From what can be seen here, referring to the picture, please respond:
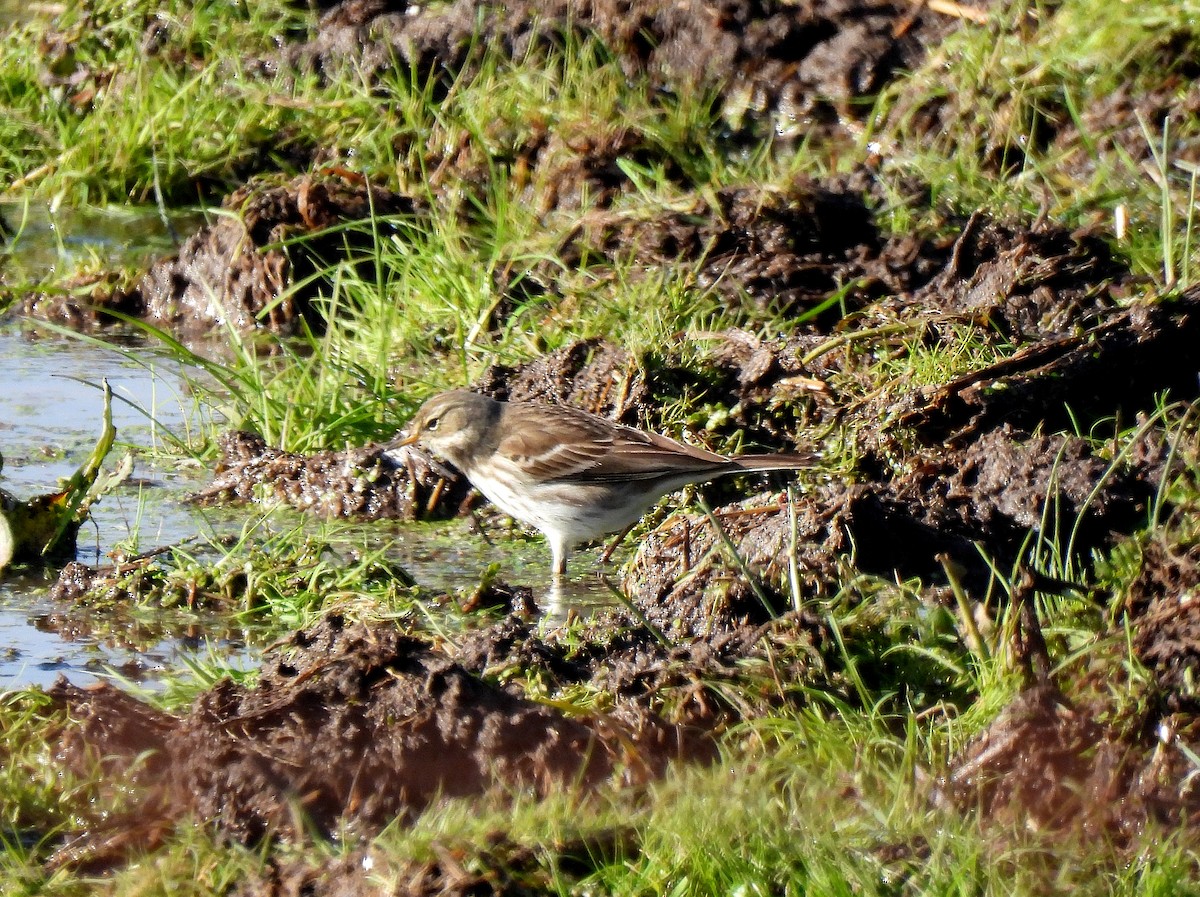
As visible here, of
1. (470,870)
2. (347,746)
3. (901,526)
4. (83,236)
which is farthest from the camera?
(83,236)

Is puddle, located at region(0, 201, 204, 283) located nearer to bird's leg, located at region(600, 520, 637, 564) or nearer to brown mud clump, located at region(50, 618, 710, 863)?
bird's leg, located at region(600, 520, 637, 564)

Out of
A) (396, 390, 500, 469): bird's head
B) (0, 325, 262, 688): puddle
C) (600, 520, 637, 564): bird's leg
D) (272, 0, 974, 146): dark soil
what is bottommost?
(600, 520, 637, 564): bird's leg

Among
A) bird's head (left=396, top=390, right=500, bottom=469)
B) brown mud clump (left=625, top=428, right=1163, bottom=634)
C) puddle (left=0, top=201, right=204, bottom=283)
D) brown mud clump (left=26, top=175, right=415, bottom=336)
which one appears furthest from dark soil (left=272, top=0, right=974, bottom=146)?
brown mud clump (left=625, top=428, right=1163, bottom=634)

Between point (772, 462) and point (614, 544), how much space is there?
0.90 metres

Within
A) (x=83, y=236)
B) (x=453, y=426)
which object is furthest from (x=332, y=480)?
(x=83, y=236)

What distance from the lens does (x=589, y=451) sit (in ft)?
23.5

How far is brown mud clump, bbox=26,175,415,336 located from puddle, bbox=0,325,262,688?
0.49 meters

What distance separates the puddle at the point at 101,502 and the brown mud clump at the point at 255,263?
49cm

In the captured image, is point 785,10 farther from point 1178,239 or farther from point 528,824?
point 528,824

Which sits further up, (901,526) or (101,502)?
(901,526)

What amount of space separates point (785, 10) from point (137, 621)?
631cm

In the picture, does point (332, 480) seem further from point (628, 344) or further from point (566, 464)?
point (628, 344)

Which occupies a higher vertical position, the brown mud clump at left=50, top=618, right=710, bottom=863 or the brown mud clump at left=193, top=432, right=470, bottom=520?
the brown mud clump at left=50, top=618, right=710, bottom=863

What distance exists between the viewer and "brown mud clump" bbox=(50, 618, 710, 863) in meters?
4.54
